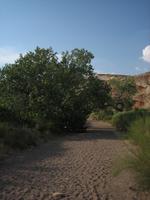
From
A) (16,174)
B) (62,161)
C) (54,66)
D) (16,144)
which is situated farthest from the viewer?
(54,66)

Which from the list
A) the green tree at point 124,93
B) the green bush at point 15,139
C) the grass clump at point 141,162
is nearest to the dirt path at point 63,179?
the grass clump at point 141,162

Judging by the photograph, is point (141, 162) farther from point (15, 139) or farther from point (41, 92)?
point (41, 92)

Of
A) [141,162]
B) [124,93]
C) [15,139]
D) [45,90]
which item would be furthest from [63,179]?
[124,93]

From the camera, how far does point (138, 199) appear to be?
8.34 m

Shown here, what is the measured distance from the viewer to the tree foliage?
1073 inches

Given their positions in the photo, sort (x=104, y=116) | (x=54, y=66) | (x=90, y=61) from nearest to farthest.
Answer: (x=54, y=66) < (x=90, y=61) < (x=104, y=116)

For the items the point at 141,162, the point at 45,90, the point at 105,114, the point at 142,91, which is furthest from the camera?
the point at 142,91

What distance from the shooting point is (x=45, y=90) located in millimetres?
27641

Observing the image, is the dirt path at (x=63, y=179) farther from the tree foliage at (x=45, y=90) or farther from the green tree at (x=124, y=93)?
the green tree at (x=124, y=93)

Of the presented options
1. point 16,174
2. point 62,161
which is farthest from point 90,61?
point 16,174

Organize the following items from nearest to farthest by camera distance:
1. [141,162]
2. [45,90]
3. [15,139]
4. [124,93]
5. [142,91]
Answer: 1. [141,162]
2. [15,139]
3. [45,90]
4. [124,93]
5. [142,91]

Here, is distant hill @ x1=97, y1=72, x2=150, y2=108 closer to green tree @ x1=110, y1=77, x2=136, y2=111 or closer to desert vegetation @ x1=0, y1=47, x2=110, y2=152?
green tree @ x1=110, y1=77, x2=136, y2=111

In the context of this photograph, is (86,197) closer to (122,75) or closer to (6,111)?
(6,111)

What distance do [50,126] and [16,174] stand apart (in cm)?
1611
